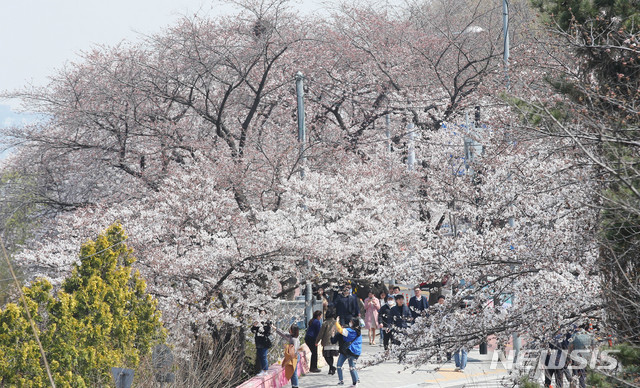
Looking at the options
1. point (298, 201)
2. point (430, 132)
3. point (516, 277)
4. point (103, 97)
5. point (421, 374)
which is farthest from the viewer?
point (430, 132)

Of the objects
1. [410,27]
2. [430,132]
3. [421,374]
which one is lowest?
[421,374]

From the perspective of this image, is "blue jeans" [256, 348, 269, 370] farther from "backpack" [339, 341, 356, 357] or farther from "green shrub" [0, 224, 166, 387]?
"green shrub" [0, 224, 166, 387]

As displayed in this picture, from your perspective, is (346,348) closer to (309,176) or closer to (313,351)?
(313,351)

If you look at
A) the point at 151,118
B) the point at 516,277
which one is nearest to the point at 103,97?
the point at 151,118

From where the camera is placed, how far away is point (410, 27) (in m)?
29.9

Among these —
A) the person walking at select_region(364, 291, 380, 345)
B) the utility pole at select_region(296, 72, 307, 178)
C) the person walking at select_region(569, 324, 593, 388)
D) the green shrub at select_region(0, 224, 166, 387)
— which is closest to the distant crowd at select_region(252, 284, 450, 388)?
the person walking at select_region(364, 291, 380, 345)

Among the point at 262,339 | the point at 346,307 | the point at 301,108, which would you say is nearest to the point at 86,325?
the point at 262,339

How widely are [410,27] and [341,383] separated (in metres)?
17.9

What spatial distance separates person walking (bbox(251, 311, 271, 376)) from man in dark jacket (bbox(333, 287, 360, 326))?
4005 millimetres

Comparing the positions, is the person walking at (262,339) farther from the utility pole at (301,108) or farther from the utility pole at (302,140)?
the utility pole at (301,108)

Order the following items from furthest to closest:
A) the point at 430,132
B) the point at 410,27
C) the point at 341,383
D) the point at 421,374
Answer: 1. the point at 410,27
2. the point at 430,132
3. the point at 421,374
4. the point at 341,383

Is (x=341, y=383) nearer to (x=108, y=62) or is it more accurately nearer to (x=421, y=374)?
(x=421, y=374)

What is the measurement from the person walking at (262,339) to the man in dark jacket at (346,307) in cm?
400

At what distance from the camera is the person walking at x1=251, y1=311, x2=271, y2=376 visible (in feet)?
49.6
